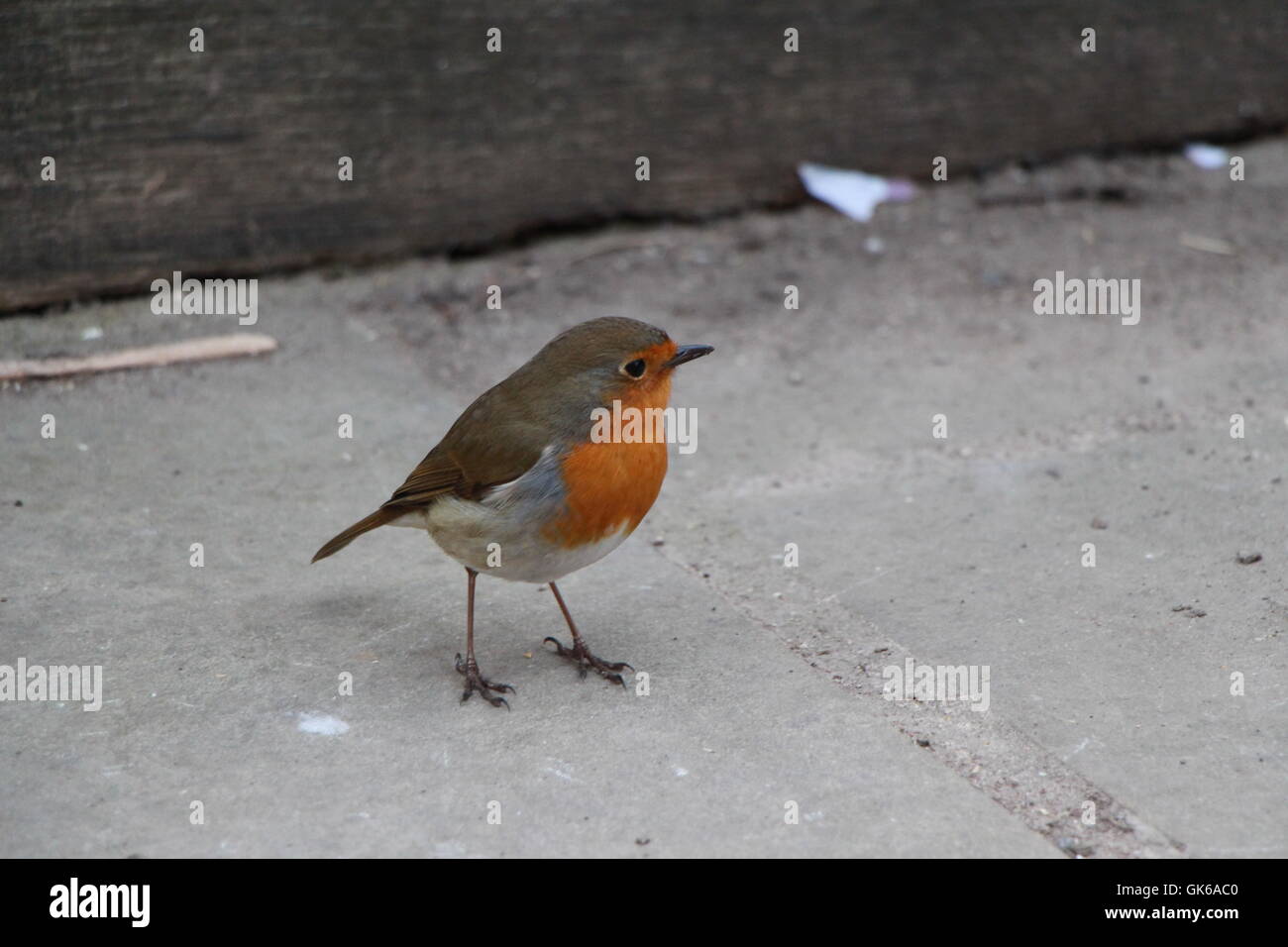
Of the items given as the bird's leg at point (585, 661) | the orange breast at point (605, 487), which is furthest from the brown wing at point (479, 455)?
the bird's leg at point (585, 661)

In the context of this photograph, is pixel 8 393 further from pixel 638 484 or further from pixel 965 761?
pixel 965 761

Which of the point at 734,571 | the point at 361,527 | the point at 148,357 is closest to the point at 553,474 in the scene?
the point at 361,527

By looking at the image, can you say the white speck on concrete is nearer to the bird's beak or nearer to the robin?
the robin

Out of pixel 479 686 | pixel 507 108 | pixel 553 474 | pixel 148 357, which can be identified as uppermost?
pixel 507 108

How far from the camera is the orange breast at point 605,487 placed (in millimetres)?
3523

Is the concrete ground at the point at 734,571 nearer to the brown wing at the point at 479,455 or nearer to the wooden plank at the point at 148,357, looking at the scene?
the wooden plank at the point at 148,357

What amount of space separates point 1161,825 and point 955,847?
0.40m

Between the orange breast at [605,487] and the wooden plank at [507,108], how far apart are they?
2365mm

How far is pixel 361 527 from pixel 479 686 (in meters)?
0.60

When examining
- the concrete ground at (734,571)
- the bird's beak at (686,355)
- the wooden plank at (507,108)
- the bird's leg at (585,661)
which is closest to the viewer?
the concrete ground at (734,571)

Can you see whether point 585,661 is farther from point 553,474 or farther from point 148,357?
point 148,357

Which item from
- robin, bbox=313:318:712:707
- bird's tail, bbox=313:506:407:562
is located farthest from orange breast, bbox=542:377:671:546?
bird's tail, bbox=313:506:407:562

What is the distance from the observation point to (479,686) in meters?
3.50

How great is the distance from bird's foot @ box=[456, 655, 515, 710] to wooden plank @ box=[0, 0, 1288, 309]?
8.09ft
